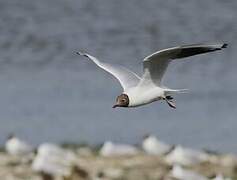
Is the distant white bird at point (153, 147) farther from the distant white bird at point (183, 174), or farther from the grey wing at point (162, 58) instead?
the grey wing at point (162, 58)

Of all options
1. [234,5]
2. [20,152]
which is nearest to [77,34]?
[234,5]

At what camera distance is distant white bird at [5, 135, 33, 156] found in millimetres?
12328

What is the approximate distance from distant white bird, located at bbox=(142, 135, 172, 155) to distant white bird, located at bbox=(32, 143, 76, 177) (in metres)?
0.84

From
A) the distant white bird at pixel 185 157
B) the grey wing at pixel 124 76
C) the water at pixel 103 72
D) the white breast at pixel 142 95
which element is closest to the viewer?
the white breast at pixel 142 95

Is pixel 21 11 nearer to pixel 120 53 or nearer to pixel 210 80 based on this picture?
pixel 120 53

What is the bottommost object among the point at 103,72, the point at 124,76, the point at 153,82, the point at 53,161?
the point at 153,82

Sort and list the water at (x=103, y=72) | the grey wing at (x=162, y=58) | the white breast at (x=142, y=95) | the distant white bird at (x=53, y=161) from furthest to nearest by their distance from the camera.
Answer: the water at (x=103, y=72), the distant white bird at (x=53, y=161), the white breast at (x=142, y=95), the grey wing at (x=162, y=58)

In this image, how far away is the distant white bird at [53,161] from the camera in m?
11.6

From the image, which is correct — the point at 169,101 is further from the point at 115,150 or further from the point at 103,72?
the point at 103,72

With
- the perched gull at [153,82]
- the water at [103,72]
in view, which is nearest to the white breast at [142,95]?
the perched gull at [153,82]

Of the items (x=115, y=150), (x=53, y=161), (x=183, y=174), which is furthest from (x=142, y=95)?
(x=115, y=150)

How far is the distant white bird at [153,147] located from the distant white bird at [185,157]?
0.35 metres

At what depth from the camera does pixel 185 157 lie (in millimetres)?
12227

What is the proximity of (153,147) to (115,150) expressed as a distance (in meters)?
0.82
